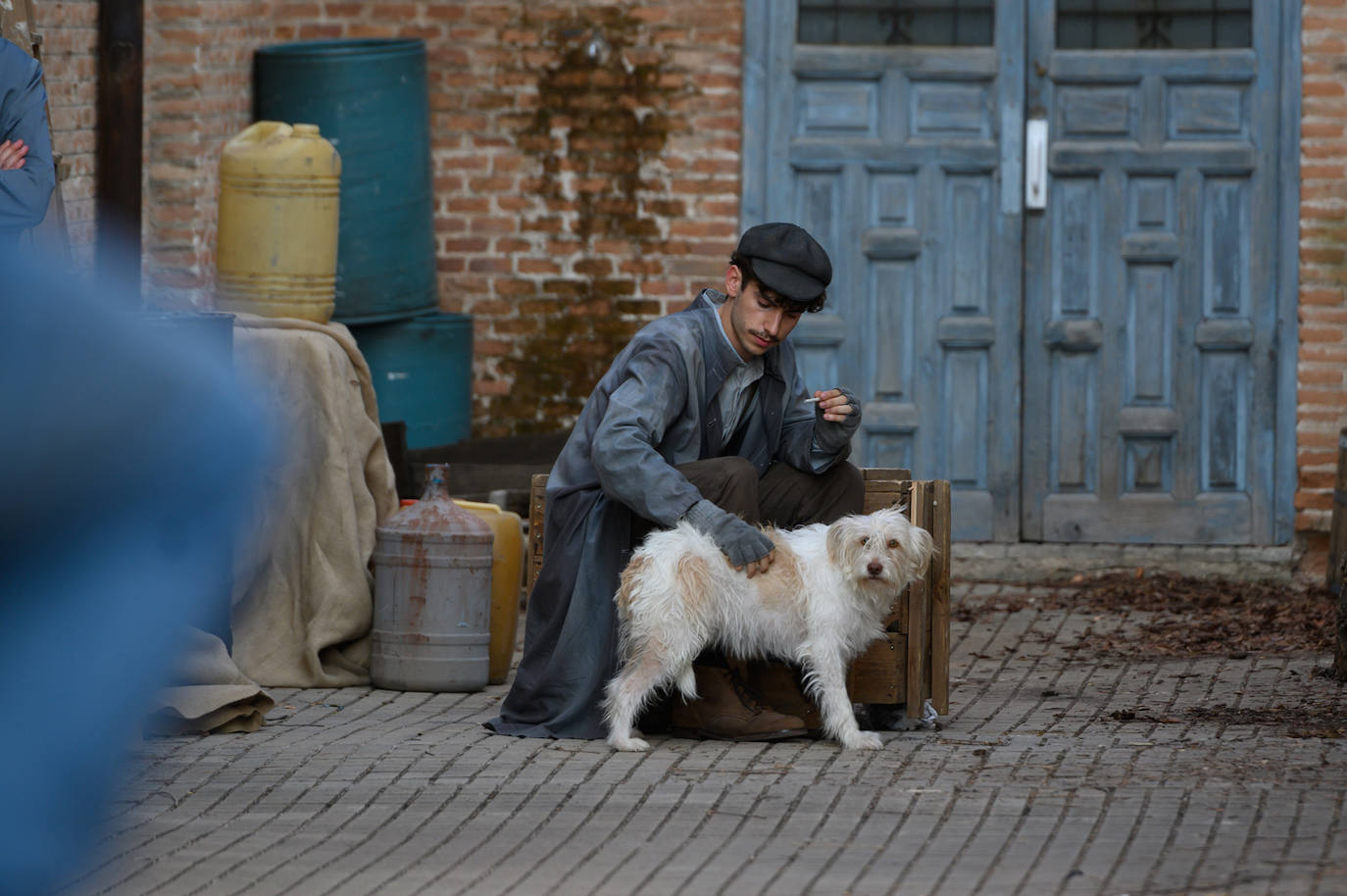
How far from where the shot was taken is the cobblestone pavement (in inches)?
177

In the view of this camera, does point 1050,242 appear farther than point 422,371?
Yes

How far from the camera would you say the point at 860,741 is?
19.3 feet

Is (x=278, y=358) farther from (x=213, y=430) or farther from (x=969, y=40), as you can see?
(x=213, y=430)

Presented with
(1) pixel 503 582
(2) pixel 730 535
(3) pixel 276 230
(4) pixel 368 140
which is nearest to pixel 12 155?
(3) pixel 276 230

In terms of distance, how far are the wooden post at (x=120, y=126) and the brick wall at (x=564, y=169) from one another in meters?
1.51

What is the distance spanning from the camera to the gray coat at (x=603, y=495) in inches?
238

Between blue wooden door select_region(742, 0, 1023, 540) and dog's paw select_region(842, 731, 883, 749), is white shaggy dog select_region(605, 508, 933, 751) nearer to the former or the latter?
dog's paw select_region(842, 731, 883, 749)

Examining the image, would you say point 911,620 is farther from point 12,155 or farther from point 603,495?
point 12,155

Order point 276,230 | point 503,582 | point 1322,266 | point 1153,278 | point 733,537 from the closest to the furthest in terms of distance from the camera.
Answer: point 733,537, point 503,582, point 276,230, point 1322,266, point 1153,278

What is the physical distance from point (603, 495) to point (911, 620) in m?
0.99

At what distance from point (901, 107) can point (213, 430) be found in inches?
296

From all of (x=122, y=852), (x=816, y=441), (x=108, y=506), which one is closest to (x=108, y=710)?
(x=108, y=506)

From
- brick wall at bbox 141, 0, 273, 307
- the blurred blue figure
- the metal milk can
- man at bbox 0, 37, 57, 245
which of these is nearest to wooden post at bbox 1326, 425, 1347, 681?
the metal milk can

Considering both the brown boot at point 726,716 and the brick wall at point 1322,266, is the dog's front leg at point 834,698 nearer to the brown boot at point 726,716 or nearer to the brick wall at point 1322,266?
the brown boot at point 726,716
